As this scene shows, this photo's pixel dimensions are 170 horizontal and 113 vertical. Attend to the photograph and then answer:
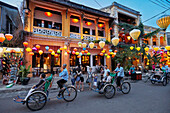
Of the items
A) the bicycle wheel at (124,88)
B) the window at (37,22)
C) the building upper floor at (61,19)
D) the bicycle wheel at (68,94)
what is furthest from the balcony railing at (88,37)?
the bicycle wheel at (68,94)

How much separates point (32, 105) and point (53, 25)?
1008 centimetres

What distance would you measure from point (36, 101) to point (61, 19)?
10955mm

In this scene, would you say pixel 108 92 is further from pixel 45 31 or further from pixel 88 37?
pixel 88 37

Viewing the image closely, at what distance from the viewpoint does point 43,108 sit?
3.89m

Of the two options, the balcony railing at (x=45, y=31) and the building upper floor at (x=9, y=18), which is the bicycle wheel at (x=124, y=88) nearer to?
the balcony railing at (x=45, y=31)

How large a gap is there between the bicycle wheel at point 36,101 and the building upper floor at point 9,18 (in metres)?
10.3

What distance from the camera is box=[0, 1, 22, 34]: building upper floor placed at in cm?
1084

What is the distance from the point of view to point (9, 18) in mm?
11766

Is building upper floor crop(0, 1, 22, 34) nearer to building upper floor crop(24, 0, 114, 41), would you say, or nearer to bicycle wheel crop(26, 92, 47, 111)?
building upper floor crop(24, 0, 114, 41)

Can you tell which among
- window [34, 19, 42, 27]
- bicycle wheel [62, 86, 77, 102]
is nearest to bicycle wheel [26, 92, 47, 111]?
bicycle wheel [62, 86, 77, 102]

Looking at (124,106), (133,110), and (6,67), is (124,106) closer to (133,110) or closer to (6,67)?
(133,110)

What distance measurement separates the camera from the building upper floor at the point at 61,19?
10.2 metres

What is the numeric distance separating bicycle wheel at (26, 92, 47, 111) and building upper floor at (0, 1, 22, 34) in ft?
33.6

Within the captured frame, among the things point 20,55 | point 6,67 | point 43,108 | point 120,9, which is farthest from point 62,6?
point 43,108
